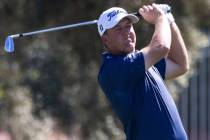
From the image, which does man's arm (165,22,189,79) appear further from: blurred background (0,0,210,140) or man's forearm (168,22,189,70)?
blurred background (0,0,210,140)

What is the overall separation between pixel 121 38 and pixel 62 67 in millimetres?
4115

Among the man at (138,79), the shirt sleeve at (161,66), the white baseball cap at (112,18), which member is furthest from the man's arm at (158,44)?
the shirt sleeve at (161,66)

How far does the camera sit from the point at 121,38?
455 centimetres

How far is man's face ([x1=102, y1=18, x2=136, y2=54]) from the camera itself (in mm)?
4557

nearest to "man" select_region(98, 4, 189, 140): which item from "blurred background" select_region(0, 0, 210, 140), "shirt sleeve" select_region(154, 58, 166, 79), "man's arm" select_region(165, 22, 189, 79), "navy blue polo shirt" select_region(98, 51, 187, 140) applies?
"navy blue polo shirt" select_region(98, 51, 187, 140)

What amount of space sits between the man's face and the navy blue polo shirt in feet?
0.15

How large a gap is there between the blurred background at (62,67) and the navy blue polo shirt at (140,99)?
103 inches

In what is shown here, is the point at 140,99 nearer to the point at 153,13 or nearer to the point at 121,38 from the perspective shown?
the point at 121,38

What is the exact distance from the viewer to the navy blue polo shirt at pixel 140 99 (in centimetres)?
446

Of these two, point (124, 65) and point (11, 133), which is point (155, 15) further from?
point (11, 133)

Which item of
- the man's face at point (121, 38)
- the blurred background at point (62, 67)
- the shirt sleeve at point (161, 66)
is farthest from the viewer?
the blurred background at point (62, 67)

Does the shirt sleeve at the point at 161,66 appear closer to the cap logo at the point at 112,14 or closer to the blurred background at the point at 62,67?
the cap logo at the point at 112,14

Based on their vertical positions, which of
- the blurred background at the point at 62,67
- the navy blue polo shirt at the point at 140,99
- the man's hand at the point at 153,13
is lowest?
the blurred background at the point at 62,67

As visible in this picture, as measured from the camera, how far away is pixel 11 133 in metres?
8.62
